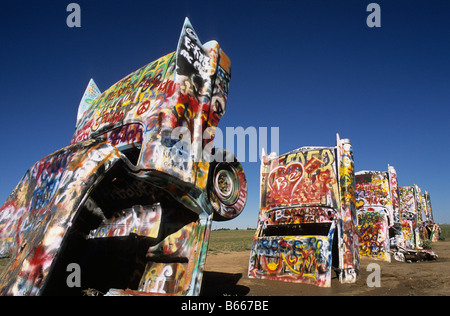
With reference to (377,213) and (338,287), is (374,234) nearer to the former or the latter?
(377,213)

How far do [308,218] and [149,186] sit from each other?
603 centimetres

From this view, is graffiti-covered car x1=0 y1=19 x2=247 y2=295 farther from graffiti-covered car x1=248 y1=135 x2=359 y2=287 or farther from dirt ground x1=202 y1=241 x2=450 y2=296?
graffiti-covered car x1=248 y1=135 x2=359 y2=287

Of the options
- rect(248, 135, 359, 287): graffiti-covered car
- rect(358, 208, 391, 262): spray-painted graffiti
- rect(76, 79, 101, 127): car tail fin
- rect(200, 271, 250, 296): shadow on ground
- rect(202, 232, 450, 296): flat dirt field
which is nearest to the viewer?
rect(200, 271, 250, 296): shadow on ground

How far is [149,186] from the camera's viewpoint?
19.5ft

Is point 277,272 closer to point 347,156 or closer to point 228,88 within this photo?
point 347,156

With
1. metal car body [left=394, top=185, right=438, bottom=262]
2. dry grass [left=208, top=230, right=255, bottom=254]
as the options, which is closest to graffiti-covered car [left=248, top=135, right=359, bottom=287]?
metal car body [left=394, top=185, right=438, bottom=262]

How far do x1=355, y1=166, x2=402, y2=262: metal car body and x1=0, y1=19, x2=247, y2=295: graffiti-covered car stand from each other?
12.3 meters

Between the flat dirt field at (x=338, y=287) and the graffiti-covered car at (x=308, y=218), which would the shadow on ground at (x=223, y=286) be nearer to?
the flat dirt field at (x=338, y=287)

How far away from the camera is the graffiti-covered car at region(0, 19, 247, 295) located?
5.26 meters

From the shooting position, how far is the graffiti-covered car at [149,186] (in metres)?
5.26

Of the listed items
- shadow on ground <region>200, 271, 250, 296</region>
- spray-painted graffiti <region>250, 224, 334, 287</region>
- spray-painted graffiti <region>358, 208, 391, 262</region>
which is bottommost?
shadow on ground <region>200, 271, 250, 296</region>

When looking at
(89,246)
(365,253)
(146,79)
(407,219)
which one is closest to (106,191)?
(89,246)

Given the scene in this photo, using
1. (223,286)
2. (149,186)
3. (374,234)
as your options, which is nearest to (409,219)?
(374,234)
